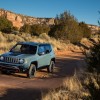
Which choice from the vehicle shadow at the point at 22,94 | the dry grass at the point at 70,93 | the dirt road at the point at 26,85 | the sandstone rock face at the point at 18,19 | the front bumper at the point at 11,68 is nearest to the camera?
the dry grass at the point at 70,93

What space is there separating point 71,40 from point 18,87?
138 ft

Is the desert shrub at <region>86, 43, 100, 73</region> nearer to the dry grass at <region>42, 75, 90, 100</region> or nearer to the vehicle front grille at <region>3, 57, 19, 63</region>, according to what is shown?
the dry grass at <region>42, 75, 90, 100</region>

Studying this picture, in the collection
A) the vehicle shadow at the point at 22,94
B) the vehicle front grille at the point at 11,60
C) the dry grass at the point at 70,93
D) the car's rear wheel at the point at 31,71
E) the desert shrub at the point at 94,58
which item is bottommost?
the vehicle shadow at the point at 22,94

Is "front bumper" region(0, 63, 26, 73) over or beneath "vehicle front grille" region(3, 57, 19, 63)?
beneath

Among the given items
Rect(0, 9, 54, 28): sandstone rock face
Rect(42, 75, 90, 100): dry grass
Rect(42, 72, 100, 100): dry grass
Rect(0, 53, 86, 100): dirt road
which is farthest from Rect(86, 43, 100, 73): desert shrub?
Rect(0, 9, 54, 28): sandstone rock face

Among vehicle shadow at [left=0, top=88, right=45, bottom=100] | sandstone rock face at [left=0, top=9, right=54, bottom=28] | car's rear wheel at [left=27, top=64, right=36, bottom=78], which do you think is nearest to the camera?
vehicle shadow at [left=0, top=88, right=45, bottom=100]

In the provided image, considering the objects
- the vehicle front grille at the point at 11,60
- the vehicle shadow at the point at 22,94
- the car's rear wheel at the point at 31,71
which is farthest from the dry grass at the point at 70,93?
the vehicle front grille at the point at 11,60

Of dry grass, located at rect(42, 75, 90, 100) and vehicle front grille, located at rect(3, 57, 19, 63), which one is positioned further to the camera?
vehicle front grille, located at rect(3, 57, 19, 63)

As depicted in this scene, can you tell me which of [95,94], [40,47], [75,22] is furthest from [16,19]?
[95,94]

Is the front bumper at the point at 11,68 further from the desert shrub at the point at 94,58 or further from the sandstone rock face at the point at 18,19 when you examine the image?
the sandstone rock face at the point at 18,19

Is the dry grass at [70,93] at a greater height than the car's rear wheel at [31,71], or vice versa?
the car's rear wheel at [31,71]

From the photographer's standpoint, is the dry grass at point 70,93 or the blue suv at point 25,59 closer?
the dry grass at point 70,93

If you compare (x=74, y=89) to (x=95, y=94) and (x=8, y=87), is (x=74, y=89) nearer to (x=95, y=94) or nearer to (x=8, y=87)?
(x=8, y=87)

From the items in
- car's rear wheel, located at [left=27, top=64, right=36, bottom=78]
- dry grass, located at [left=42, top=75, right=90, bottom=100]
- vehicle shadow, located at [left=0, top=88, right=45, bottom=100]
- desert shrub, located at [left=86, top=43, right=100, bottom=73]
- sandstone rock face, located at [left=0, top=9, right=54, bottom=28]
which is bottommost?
vehicle shadow, located at [left=0, top=88, right=45, bottom=100]
